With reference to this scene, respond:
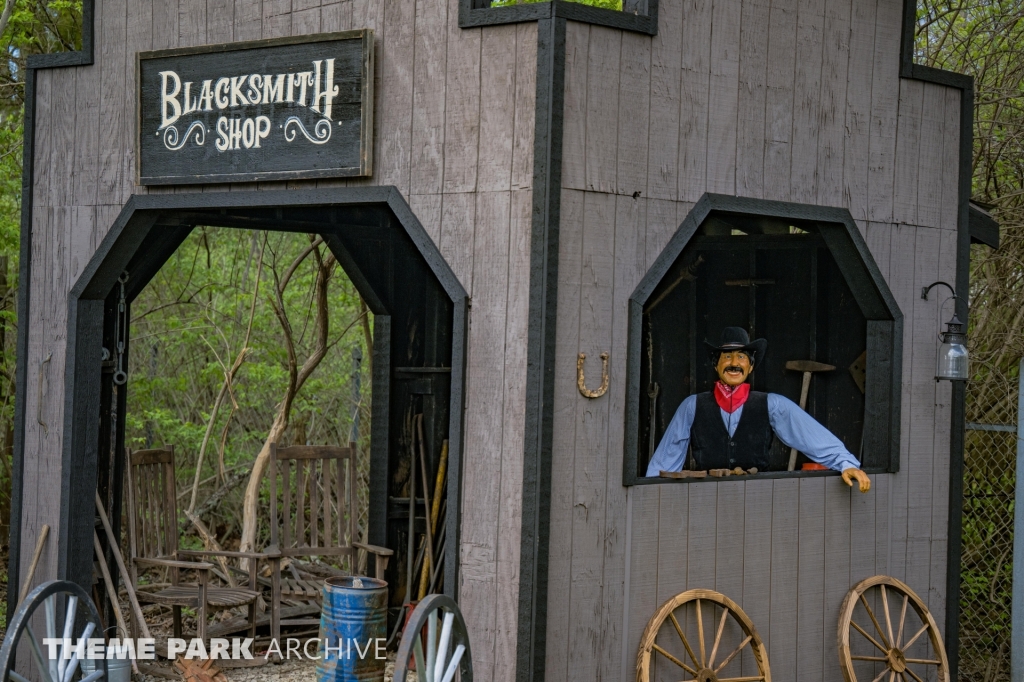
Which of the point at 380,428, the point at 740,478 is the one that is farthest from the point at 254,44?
the point at 740,478

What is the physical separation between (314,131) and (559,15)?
4.45 ft

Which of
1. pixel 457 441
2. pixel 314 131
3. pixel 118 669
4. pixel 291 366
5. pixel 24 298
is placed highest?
pixel 314 131

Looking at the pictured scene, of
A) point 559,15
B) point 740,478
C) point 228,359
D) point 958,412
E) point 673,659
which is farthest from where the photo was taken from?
point 228,359

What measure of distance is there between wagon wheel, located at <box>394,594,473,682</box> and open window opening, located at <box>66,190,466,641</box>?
261 millimetres

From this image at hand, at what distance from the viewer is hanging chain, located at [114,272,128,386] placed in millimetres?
6648

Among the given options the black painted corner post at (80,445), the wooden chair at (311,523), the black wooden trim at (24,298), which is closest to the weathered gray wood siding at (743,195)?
the wooden chair at (311,523)

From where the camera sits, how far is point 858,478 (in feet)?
18.9

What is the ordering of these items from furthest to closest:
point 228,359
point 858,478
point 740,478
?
point 228,359, point 858,478, point 740,478

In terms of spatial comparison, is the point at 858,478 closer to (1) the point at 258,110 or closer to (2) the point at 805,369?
(2) the point at 805,369

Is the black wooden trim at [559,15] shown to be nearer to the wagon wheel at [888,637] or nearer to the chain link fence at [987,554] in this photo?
the wagon wheel at [888,637]

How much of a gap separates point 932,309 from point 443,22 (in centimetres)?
307

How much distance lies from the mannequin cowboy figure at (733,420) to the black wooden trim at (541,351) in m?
1.59

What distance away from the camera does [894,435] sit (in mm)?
5961

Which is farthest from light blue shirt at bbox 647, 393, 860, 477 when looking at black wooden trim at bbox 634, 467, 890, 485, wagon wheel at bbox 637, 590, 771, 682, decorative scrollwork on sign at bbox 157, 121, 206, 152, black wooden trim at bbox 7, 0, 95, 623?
black wooden trim at bbox 7, 0, 95, 623
